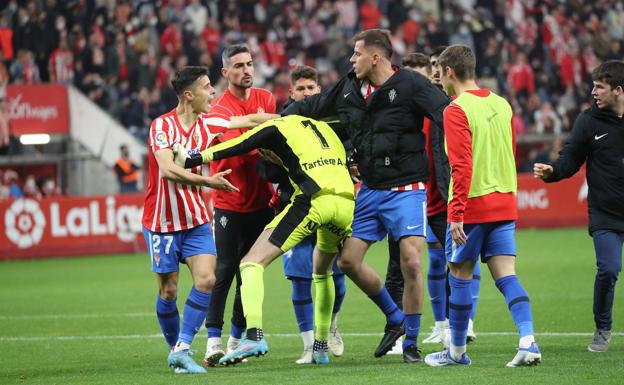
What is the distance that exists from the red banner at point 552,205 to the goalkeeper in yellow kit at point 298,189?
1482 cm

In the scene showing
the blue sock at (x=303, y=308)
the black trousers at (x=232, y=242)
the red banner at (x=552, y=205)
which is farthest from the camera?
the red banner at (x=552, y=205)

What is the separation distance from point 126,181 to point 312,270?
13784 millimetres

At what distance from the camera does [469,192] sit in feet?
25.6

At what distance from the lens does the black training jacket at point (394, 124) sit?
839 cm

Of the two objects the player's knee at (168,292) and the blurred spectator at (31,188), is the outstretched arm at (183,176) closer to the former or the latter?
the player's knee at (168,292)

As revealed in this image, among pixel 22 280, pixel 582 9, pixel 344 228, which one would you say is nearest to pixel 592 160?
pixel 344 228

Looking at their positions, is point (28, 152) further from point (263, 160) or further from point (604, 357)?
point (604, 357)

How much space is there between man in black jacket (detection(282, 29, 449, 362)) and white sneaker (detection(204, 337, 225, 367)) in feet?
4.35

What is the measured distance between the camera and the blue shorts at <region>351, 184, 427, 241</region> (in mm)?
8297

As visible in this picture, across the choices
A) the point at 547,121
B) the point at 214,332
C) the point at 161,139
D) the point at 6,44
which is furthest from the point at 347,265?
the point at 547,121

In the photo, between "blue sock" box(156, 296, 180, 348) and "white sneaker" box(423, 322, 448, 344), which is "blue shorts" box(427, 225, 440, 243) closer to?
"white sneaker" box(423, 322, 448, 344)

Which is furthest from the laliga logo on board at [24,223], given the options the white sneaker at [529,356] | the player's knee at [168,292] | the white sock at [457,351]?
the white sneaker at [529,356]

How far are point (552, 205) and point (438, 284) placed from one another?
542 inches

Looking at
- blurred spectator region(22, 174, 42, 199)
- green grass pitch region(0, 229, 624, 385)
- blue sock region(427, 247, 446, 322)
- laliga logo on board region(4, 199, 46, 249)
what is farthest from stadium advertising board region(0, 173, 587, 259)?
blue sock region(427, 247, 446, 322)
